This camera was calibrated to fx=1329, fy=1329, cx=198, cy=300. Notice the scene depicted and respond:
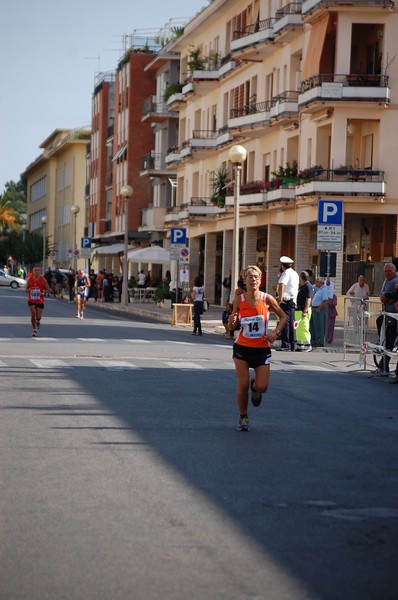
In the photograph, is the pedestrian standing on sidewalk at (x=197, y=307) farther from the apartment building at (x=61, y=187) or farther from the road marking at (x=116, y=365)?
the apartment building at (x=61, y=187)

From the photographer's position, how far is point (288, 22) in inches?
2015

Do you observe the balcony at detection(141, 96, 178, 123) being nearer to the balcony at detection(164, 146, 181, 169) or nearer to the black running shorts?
the balcony at detection(164, 146, 181, 169)

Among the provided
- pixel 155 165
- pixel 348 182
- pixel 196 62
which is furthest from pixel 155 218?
pixel 348 182

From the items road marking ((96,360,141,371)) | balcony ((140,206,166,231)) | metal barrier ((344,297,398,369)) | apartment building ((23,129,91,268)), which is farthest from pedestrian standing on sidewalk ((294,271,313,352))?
apartment building ((23,129,91,268))

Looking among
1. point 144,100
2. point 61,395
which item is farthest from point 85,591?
point 144,100

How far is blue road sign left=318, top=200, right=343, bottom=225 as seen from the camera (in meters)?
31.1

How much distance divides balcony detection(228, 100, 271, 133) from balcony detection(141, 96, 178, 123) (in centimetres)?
2104

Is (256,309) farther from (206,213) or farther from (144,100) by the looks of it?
(144,100)

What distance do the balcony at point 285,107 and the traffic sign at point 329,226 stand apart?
2068 centimetres

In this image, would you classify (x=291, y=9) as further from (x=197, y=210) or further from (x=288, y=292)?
(x=288, y=292)

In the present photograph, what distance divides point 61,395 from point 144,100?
241 feet

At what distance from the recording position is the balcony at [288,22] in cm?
5094

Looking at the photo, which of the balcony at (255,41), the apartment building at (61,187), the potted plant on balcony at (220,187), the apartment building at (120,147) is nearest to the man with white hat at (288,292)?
the balcony at (255,41)

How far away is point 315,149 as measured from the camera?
4894 cm
